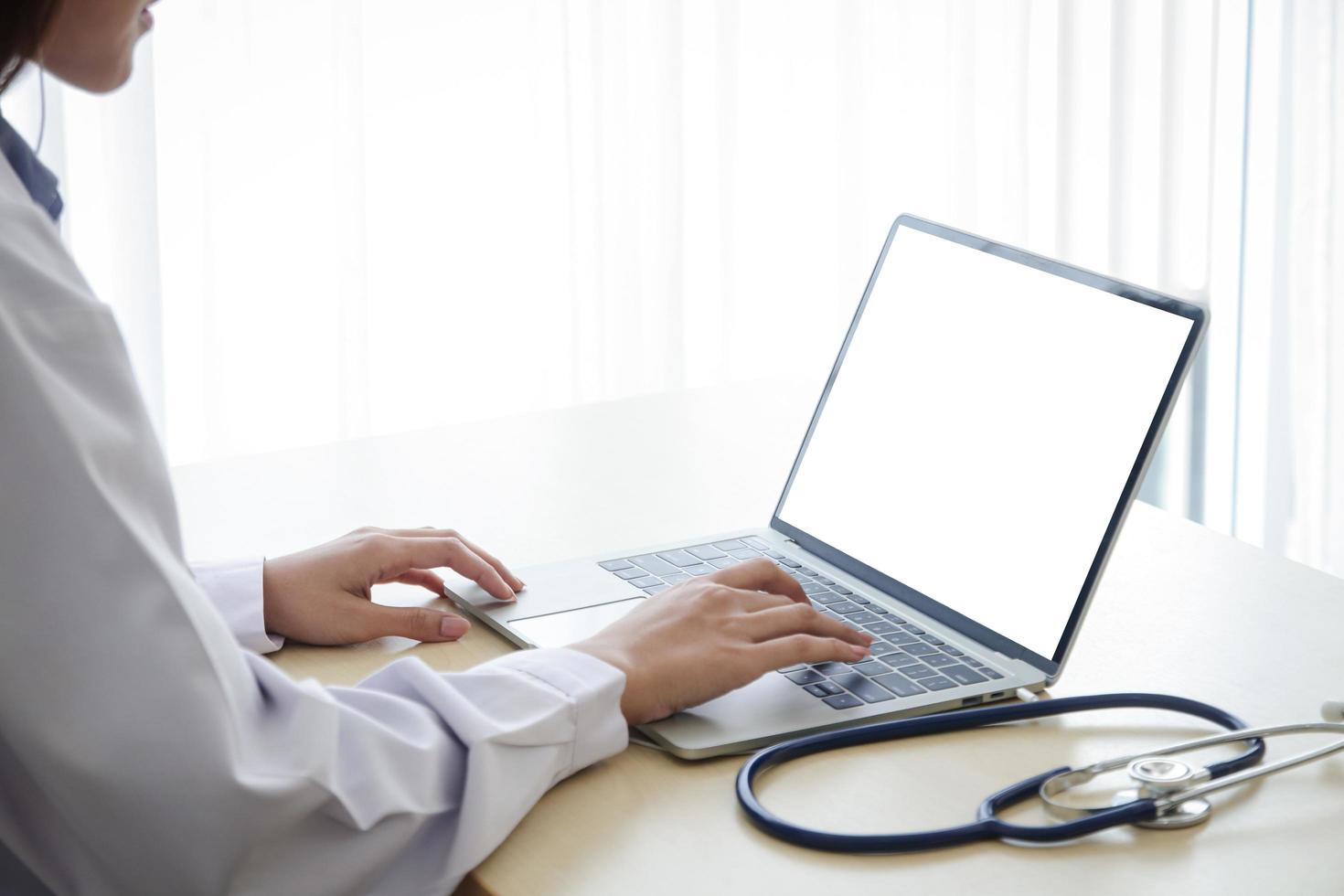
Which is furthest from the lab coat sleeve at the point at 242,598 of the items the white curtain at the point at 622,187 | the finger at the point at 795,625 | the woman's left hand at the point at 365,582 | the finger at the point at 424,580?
the white curtain at the point at 622,187

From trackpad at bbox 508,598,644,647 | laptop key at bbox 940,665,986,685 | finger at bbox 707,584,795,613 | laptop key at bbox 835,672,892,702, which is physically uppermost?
finger at bbox 707,584,795,613

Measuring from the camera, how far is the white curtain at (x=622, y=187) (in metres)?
2.28

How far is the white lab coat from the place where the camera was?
674 millimetres

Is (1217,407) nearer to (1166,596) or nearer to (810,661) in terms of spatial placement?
(1166,596)

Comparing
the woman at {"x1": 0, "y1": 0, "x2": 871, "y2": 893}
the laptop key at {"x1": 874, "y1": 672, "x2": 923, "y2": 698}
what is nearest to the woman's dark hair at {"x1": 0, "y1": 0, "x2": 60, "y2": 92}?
the woman at {"x1": 0, "y1": 0, "x2": 871, "y2": 893}

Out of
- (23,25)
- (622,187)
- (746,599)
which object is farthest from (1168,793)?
(622,187)

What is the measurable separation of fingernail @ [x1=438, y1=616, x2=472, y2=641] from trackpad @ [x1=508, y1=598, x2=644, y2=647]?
0.10ft

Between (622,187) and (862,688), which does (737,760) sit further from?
(622,187)

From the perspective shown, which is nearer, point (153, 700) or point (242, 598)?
point (153, 700)

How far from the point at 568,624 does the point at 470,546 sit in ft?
0.35

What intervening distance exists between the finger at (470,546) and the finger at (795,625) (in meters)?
0.22

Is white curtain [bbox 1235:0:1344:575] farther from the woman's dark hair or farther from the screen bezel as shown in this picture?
the woman's dark hair

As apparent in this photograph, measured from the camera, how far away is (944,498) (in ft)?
3.42

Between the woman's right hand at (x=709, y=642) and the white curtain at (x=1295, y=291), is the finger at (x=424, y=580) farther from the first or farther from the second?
the white curtain at (x=1295, y=291)
